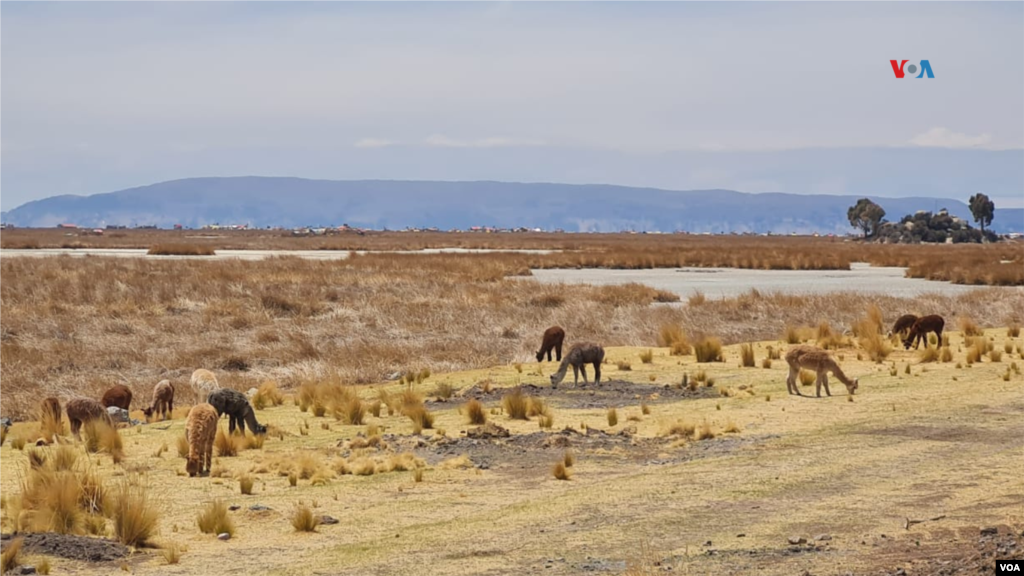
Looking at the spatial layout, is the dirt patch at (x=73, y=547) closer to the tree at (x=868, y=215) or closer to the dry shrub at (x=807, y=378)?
the dry shrub at (x=807, y=378)

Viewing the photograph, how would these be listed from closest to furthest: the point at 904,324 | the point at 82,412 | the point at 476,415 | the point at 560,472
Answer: the point at 560,472, the point at 82,412, the point at 476,415, the point at 904,324

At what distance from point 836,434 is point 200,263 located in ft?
156

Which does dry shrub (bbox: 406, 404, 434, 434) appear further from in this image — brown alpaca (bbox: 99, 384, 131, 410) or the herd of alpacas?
brown alpaca (bbox: 99, 384, 131, 410)

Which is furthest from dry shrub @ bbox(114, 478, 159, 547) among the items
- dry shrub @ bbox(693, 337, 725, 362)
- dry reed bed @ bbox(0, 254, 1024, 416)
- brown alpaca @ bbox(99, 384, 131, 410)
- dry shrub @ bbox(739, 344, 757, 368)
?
dry shrub @ bbox(693, 337, 725, 362)

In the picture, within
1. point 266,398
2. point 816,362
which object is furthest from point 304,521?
point 816,362

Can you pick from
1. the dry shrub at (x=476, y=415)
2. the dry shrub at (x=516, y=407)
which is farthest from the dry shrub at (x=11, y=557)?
the dry shrub at (x=516, y=407)

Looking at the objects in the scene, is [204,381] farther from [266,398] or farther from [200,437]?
[200,437]

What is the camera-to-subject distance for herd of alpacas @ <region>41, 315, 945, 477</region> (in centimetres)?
1430

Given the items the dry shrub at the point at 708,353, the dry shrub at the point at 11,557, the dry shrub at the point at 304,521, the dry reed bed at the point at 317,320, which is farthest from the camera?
the dry reed bed at the point at 317,320

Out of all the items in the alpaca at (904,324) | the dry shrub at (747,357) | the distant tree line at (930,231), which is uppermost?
the distant tree line at (930,231)

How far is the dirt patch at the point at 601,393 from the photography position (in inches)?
808

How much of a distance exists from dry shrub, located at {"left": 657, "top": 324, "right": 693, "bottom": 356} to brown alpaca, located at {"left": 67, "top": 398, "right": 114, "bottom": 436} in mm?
14240

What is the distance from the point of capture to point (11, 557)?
9758 millimetres

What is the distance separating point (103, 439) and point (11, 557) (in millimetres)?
6072
